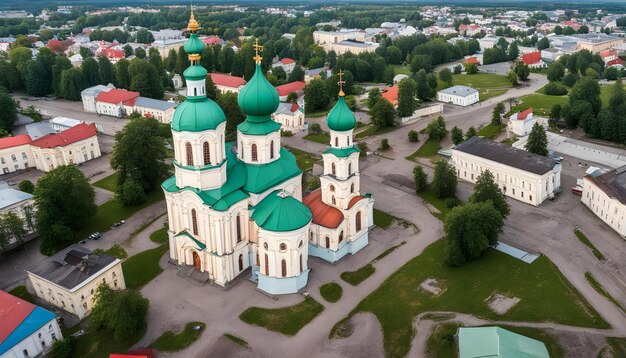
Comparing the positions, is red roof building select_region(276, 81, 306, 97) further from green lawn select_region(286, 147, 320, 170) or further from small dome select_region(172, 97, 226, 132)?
small dome select_region(172, 97, 226, 132)

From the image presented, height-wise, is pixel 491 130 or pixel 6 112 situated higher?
pixel 6 112

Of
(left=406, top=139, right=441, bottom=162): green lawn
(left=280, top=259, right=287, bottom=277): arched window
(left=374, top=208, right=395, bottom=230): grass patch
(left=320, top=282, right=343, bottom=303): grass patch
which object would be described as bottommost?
(left=320, top=282, right=343, bottom=303): grass patch

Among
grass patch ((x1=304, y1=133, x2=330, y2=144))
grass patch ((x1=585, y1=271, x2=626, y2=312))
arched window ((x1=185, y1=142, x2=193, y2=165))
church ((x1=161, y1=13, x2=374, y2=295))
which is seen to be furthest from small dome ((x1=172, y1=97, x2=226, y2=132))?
grass patch ((x1=304, y1=133, x2=330, y2=144))

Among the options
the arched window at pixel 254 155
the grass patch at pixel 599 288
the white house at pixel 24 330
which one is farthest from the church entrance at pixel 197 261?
the grass patch at pixel 599 288

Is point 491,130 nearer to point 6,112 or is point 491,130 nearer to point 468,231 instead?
point 468,231

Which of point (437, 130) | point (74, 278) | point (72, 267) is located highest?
point (437, 130)

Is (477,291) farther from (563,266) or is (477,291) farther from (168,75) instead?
(168,75)

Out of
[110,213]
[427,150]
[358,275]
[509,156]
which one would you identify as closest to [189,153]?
[358,275]
